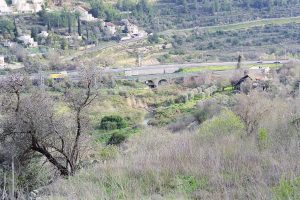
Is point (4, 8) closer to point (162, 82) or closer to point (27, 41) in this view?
point (27, 41)

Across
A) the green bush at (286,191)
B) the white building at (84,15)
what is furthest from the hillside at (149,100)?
the white building at (84,15)

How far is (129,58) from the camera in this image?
125ft

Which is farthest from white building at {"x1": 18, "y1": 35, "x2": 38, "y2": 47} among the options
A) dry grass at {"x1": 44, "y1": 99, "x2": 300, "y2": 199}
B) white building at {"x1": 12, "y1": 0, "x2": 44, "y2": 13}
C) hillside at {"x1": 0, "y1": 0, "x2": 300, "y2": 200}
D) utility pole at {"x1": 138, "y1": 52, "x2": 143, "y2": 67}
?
dry grass at {"x1": 44, "y1": 99, "x2": 300, "y2": 199}

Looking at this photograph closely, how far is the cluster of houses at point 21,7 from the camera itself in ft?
147

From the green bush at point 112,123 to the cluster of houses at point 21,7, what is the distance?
85.5ft

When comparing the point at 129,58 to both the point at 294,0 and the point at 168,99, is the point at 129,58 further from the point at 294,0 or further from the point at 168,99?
the point at 294,0

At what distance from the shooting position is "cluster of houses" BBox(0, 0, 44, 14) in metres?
44.8

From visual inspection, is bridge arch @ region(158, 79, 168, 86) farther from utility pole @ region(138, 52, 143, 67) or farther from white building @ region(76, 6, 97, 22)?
white building @ region(76, 6, 97, 22)

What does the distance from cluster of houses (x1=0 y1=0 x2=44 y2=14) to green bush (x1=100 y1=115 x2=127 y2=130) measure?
26.1 m

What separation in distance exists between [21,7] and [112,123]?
1117 inches

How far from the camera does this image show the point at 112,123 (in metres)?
21.5

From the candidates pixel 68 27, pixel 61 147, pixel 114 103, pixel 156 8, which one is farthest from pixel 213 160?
pixel 156 8

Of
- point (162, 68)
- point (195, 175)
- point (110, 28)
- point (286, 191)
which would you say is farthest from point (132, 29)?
point (286, 191)

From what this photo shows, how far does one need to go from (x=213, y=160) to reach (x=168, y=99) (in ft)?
73.2
